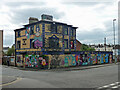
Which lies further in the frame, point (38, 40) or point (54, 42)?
point (54, 42)

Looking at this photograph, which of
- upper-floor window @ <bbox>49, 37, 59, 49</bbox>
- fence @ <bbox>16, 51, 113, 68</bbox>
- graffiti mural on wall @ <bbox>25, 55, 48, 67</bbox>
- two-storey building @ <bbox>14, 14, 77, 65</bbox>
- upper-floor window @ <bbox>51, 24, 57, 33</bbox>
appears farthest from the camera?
upper-floor window @ <bbox>51, 24, 57, 33</bbox>

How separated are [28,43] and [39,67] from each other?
6202mm

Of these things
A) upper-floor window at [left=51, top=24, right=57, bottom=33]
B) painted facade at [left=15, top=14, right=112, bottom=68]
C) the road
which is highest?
upper-floor window at [left=51, top=24, right=57, bottom=33]

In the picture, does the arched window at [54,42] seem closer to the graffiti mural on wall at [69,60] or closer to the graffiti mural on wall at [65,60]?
the graffiti mural on wall at [65,60]

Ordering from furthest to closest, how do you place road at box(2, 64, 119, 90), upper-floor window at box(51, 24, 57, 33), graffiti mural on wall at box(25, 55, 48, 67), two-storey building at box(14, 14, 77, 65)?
upper-floor window at box(51, 24, 57, 33) < two-storey building at box(14, 14, 77, 65) < graffiti mural on wall at box(25, 55, 48, 67) < road at box(2, 64, 119, 90)

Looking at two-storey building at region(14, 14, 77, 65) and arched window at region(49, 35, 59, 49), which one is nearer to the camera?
two-storey building at region(14, 14, 77, 65)

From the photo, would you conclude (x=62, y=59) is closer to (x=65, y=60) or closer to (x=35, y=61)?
(x=65, y=60)

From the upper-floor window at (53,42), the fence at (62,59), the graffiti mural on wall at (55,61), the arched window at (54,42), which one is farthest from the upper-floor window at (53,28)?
the graffiti mural on wall at (55,61)

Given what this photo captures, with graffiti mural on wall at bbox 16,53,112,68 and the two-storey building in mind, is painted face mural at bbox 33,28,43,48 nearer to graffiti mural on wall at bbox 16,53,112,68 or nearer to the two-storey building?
the two-storey building

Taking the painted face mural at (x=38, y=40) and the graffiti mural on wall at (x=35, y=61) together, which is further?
the painted face mural at (x=38, y=40)

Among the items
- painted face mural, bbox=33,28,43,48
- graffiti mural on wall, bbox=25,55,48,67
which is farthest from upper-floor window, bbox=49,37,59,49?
graffiti mural on wall, bbox=25,55,48,67

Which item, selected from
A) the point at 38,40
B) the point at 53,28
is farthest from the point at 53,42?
the point at 38,40

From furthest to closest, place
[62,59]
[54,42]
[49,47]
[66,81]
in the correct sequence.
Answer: [54,42], [62,59], [49,47], [66,81]

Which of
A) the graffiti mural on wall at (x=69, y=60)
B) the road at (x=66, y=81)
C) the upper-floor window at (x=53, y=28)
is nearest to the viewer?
the road at (x=66, y=81)
